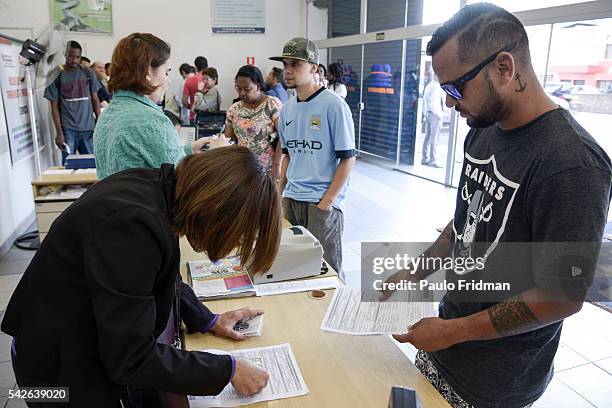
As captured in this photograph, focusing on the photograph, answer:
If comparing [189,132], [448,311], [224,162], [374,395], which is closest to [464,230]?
[448,311]

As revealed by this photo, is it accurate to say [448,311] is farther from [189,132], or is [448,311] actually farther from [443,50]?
[189,132]

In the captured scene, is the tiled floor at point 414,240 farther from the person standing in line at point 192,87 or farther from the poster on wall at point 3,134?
the person standing in line at point 192,87

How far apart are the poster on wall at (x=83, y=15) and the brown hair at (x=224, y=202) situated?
802cm

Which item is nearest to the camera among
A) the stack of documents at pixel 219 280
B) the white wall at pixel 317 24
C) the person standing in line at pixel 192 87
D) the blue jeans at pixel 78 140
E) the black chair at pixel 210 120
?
the stack of documents at pixel 219 280

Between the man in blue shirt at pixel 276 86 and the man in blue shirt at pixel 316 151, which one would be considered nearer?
the man in blue shirt at pixel 316 151

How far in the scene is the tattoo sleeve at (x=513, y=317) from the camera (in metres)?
0.93

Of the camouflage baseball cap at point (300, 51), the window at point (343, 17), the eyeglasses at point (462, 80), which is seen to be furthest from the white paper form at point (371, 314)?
the window at point (343, 17)

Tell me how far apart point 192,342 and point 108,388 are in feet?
1.20

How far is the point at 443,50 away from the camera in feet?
3.39

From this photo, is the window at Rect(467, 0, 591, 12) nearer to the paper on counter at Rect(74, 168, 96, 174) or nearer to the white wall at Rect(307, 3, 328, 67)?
the paper on counter at Rect(74, 168, 96, 174)

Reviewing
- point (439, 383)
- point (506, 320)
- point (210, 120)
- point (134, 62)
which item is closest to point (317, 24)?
point (210, 120)

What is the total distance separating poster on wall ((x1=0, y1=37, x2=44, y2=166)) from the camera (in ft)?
13.1

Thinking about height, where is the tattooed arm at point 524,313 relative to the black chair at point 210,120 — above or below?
below

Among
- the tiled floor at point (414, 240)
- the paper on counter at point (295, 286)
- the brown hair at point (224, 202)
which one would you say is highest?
the brown hair at point (224, 202)
